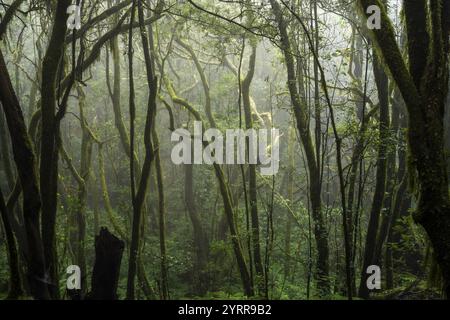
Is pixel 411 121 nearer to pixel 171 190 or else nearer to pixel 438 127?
pixel 438 127

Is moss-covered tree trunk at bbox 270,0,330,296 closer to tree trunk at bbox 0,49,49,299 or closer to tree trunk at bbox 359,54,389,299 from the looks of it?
tree trunk at bbox 359,54,389,299

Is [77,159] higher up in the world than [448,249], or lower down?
higher up

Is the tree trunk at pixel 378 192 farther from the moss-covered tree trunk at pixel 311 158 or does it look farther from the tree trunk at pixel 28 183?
the tree trunk at pixel 28 183

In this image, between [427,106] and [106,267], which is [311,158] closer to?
[427,106]

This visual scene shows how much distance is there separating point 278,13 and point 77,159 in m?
17.2

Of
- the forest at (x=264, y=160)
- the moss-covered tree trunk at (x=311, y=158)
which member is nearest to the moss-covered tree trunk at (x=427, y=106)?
the forest at (x=264, y=160)

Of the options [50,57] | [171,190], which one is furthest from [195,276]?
[50,57]

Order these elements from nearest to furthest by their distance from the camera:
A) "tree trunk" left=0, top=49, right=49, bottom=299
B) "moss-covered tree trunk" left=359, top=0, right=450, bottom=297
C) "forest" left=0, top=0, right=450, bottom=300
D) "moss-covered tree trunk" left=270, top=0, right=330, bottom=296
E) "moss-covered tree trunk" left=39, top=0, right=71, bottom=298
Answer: "moss-covered tree trunk" left=359, top=0, right=450, bottom=297 → "forest" left=0, top=0, right=450, bottom=300 → "tree trunk" left=0, top=49, right=49, bottom=299 → "moss-covered tree trunk" left=39, top=0, right=71, bottom=298 → "moss-covered tree trunk" left=270, top=0, right=330, bottom=296

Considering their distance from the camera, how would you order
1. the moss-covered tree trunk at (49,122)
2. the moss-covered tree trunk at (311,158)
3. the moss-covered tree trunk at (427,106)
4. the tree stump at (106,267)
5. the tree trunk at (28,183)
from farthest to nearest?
the moss-covered tree trunk at (311,158), the moss-covered tree trunk at (49,122), the tree stump at (106,267), the tree trunk at (28,183), the moss-covered tree trunk at (427,106)

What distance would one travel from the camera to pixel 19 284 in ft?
12.4

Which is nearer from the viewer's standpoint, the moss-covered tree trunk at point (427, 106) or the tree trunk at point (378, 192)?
the moss-covered tree trunk at point (427, 106)

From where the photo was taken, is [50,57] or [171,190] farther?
[171,190]

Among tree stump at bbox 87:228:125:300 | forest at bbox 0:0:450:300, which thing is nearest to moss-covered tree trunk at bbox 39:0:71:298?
forest at bbox 0:0:450:300
